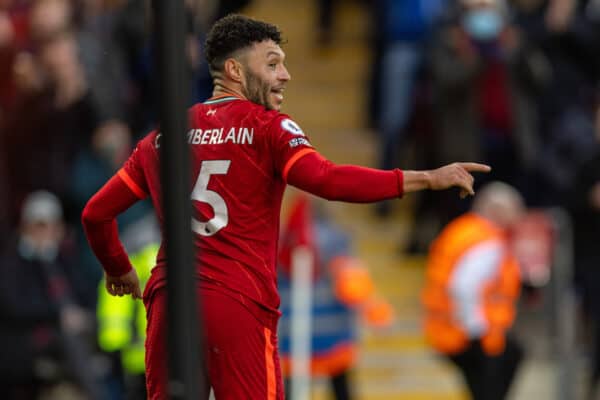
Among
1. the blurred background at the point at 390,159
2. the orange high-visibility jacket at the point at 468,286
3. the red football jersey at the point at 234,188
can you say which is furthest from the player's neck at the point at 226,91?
the orange high-visibility jacket at the point at 468,286

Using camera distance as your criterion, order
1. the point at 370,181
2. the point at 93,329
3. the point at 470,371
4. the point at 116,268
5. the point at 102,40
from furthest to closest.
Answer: the point at 102,40 → the point at 93,329 → the point at 470,371 → the point at 116,268 → the point at 370,181

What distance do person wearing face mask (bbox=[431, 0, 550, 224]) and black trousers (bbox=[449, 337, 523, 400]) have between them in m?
1.63

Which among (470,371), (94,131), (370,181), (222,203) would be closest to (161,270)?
(222,203)

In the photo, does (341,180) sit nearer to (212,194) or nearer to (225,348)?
(212,194)

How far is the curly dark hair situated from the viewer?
18.9ft

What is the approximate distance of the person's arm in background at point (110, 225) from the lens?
595 centimetres

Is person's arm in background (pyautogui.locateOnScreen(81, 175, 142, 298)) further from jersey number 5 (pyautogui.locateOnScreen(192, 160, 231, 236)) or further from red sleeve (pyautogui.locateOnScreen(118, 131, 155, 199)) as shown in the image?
jersey number 5 (pyautogui.locateOnScreen(192, 160, 231, 236))

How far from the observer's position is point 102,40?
1329cm

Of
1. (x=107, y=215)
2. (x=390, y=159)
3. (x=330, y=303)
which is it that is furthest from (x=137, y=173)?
(x=390, y=159)

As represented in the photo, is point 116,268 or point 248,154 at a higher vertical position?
point 248,154

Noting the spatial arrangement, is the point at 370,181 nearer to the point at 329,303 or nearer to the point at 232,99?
the point at 232,99

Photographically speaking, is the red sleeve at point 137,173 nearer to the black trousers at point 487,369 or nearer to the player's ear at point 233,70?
the player's ear at point 233,70

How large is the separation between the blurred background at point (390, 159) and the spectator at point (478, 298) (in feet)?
2.12

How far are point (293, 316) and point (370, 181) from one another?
6691 mm
